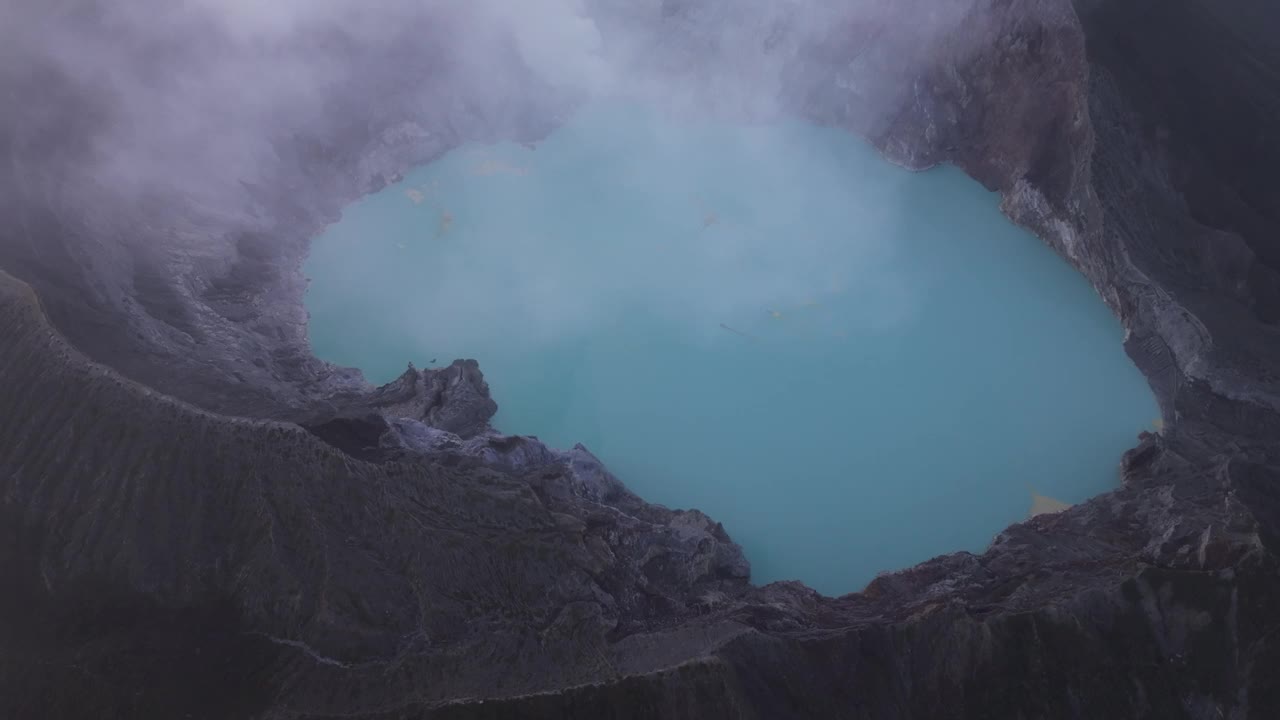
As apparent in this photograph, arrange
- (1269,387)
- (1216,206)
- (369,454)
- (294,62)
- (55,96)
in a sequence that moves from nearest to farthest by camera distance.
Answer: (369,454) < (1269,387) < (1216,206) < (55,96) < (294,62)

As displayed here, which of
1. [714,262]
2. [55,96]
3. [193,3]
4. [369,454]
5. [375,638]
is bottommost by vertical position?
[375,638]

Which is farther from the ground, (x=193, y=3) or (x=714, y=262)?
(x=193, y=3)

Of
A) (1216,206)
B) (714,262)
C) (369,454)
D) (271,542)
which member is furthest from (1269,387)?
(271,542)

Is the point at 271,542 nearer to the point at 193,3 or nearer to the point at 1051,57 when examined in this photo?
the point at 193,3

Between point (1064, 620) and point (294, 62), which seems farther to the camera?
point (294, 62)

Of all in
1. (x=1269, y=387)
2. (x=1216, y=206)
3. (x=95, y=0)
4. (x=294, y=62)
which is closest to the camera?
(x=1269, y=387)

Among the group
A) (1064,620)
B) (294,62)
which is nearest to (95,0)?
(294,62)
